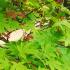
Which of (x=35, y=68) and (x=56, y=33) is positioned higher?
(x=56, y=33)

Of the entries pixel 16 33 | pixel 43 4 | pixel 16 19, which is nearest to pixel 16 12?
pixel 16 19

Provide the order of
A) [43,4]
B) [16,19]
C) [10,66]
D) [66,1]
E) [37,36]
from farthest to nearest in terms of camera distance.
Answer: [66,1], [43,4], [16,19], [37,36], [10,66]

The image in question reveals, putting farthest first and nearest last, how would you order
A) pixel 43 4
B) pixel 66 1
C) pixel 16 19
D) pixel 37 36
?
pixel 66 1, pixel 43 4, pixel 16 19, pixel 37 36

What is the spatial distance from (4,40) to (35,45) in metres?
0.14

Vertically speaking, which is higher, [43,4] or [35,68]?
[43,4]

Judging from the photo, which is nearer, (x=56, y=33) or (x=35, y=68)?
(x=35, y=68)

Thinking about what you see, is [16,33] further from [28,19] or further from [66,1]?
[66,1]

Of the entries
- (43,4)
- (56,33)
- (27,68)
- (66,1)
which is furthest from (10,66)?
(66,1)

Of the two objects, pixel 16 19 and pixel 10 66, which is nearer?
pixel 10 66

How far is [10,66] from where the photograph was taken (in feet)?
3.33

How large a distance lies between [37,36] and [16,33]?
9 cm

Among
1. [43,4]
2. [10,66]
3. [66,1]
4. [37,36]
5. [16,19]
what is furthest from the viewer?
[66,1]

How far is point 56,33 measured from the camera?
1174 mm

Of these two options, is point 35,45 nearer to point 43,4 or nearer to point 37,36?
point 37,36
